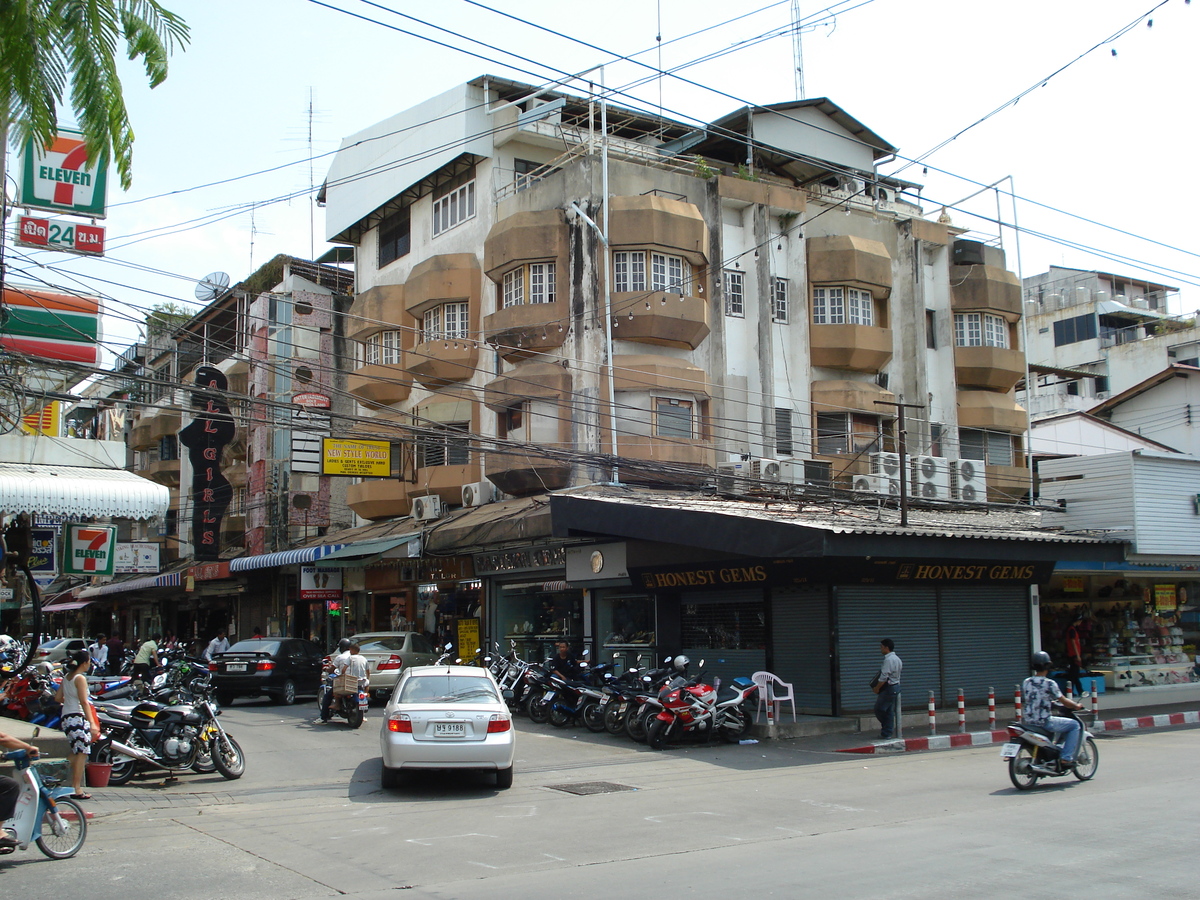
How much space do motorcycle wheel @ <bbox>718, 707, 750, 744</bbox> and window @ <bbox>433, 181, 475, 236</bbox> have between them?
20.3 m

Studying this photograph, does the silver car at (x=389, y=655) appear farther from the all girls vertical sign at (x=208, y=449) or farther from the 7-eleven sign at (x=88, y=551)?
the all girls vertical sign at (x=208, y=449)

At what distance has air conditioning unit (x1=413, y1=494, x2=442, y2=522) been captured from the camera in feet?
102

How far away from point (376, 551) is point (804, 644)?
12610 mm

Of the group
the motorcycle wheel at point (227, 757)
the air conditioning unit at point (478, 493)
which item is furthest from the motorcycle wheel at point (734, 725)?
the air conditioning unit at point (478, 493)

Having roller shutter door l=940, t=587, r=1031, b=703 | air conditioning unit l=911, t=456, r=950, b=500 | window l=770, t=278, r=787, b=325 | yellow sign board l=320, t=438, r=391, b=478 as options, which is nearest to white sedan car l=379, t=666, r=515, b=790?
roller shutter door l=940, t=587, r=1031, b=703

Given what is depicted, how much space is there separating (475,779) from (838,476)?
53.9 ft

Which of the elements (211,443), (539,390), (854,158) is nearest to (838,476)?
(539,390)

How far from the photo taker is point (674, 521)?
1884 cm

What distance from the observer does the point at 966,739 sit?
17266mm

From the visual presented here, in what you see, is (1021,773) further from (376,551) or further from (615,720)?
(376,551)

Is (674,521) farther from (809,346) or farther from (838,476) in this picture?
(809,346)

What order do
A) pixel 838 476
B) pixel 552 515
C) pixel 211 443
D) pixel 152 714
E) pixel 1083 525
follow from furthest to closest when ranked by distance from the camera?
pixel 211 443, pixel 838 476, pixel 1083 525, pixel 552 515, pixel 152 714

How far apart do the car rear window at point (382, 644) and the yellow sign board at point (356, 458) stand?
6108 mm

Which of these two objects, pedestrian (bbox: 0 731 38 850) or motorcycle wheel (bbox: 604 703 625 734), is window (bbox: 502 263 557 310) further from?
pedestrian (bbox: 0 731 38 850)
